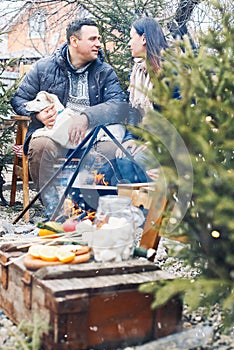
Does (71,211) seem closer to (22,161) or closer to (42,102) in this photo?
(42,102)

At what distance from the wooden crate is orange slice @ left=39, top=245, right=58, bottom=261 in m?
0.09

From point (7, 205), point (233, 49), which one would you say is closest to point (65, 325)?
point (233, 49)

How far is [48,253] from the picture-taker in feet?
7.80

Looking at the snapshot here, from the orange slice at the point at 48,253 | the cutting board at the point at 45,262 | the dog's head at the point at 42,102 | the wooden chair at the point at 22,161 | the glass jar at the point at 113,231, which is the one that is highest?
the dog's head at the point at 42,102

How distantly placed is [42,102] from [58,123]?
268 millimetres

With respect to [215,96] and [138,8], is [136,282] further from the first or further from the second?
[138,8]

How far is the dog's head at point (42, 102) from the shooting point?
4.55 metres

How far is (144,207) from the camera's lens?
10.9ft

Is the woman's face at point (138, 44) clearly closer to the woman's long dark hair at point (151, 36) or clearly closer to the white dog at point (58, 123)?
the woman's long dark hair at point (151, 36)

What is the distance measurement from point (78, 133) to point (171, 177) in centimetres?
236

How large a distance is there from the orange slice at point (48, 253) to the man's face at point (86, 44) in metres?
2.65

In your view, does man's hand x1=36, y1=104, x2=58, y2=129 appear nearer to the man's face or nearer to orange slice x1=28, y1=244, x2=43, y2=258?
the man's face

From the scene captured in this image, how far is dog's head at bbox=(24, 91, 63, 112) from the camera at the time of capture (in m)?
4.55

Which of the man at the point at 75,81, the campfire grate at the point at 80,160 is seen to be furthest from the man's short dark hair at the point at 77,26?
the campfire grate at the point at 80,160
